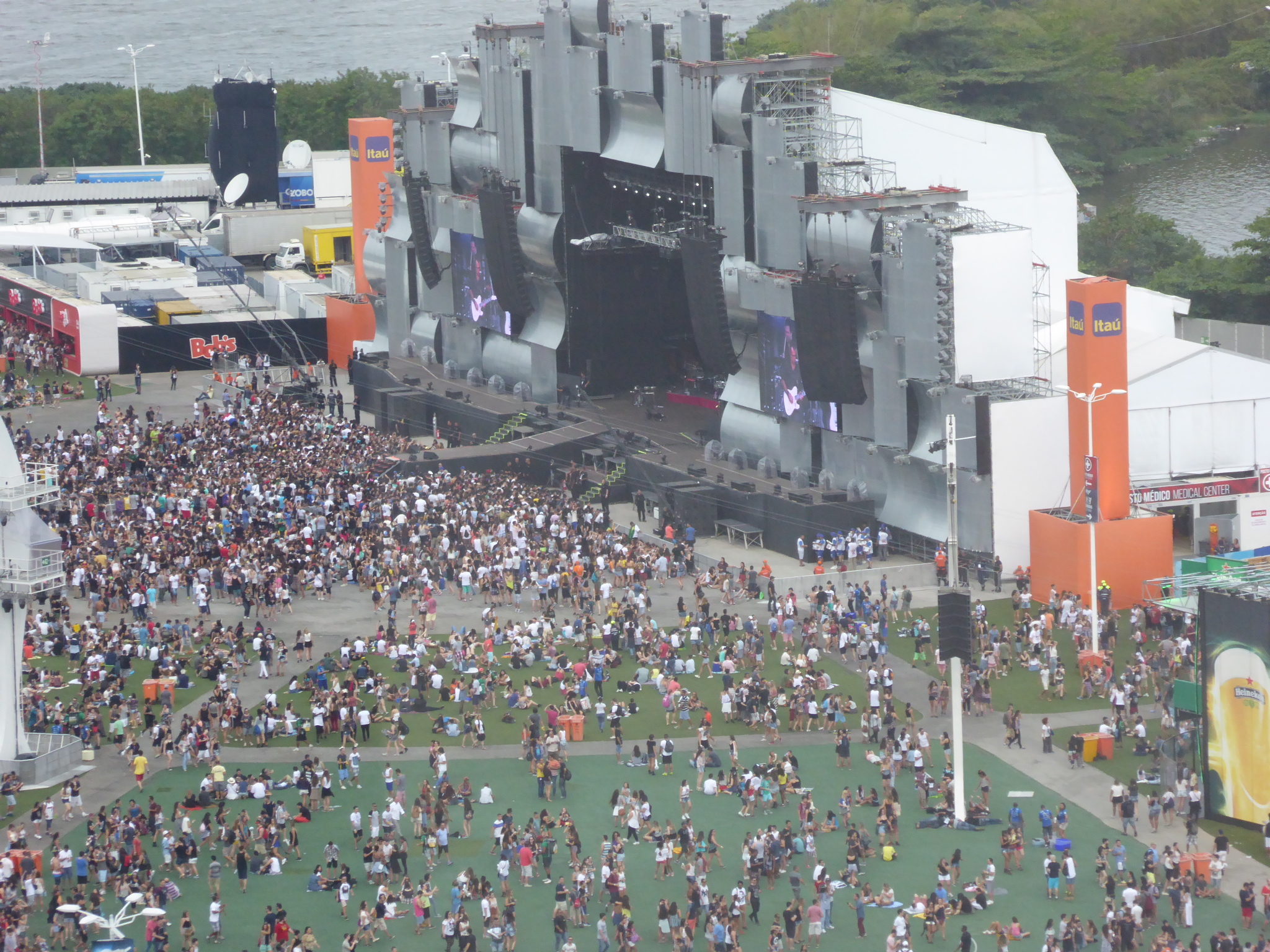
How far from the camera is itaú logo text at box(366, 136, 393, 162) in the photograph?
9019 cm

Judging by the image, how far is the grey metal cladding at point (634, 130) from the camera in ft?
217

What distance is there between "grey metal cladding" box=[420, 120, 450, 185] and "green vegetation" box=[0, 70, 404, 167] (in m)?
56.8

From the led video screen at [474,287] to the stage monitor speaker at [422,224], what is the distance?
3.02ft

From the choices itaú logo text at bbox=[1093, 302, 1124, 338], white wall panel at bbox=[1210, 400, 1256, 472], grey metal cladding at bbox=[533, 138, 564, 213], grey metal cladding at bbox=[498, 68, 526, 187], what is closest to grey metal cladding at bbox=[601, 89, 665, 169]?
grey metal cladding at bbox=[533, 138, 564, 213]

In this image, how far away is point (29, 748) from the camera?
45.1 metres

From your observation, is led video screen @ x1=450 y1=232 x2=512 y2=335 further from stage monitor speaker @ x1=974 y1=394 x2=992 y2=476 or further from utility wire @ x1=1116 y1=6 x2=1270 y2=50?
utility wire @ x1=1116 y1=6 x2=1270 y2=50

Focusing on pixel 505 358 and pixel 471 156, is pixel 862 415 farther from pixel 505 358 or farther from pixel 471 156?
pixel 471 156

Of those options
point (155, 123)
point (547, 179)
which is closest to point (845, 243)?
point (547, 179)

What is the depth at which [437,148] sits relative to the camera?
79062 millimetres

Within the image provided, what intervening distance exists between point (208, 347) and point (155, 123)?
177 feet

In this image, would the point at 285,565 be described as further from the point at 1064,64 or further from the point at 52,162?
the point at 52,162

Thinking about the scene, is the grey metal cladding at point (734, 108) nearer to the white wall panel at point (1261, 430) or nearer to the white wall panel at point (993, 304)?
the white wall panel at point (993, 304)

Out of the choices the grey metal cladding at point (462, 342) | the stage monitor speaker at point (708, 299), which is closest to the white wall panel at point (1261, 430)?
the stage monitor speaker at point (708, 299)

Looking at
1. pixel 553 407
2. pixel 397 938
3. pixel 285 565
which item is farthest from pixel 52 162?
pixel 397 938
